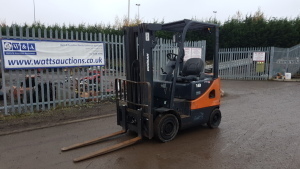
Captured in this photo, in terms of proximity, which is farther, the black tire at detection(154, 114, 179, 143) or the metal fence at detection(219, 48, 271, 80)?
the metal fence at detection(219, 48, 271, 80)

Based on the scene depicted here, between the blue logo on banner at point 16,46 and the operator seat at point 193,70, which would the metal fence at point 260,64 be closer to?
the operator seat at point 193,70

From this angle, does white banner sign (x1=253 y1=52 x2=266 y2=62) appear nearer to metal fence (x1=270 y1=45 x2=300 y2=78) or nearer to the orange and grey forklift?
metal fence (x1=270 y1=45 x2=300 y2=78)

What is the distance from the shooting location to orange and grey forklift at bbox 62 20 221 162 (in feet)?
16.1

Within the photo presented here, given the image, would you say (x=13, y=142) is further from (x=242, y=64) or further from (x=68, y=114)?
(x=242, y=64)

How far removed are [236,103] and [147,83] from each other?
5.95 m

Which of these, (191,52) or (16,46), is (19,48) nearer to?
(16,46)

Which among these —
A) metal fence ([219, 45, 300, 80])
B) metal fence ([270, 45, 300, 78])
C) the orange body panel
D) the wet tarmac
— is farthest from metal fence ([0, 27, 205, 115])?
metal fence ([270, 45, 300, 78])

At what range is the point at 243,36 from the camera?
950 inches

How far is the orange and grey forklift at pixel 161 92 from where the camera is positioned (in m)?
4.91

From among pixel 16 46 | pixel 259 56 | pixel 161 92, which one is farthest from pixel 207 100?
pixel 259 56

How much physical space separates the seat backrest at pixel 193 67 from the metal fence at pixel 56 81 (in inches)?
154

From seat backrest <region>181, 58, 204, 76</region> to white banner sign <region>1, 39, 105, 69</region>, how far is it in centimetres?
388

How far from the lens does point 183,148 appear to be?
15.9 ft

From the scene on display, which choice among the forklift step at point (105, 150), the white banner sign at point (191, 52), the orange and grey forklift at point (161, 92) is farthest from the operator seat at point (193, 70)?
the white banner sign at point (191, 52)
